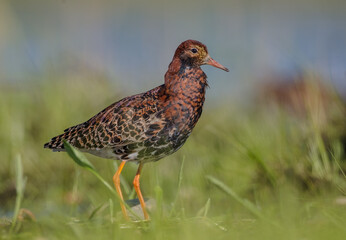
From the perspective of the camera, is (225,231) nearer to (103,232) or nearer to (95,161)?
(103,232)

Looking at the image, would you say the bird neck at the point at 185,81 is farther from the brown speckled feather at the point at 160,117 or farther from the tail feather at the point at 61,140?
the tail feather at the point at 61,140

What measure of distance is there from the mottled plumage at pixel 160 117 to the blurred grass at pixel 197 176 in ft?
0.81

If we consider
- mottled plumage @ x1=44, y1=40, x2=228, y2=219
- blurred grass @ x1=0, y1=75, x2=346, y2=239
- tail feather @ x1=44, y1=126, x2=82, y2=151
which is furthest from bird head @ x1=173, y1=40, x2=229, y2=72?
tail feather @ x1=44, y1=126, x2=82, y2=151

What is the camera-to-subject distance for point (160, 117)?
155 inches

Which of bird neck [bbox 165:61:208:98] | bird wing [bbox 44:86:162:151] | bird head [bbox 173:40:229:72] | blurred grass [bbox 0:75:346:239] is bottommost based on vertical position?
blurred grass [bbox 0:75:346:239]

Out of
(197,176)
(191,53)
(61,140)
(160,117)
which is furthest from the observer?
(197,176)

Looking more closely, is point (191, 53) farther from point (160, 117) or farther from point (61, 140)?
point (61, 140)

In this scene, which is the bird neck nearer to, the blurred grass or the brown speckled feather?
the brown speckled feather

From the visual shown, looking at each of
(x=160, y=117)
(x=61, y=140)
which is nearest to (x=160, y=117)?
(x=160, y=117)

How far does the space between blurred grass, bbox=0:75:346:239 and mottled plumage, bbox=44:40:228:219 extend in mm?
247

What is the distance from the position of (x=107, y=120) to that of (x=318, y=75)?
2.23 m

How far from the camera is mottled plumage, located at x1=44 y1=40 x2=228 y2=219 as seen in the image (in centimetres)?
392

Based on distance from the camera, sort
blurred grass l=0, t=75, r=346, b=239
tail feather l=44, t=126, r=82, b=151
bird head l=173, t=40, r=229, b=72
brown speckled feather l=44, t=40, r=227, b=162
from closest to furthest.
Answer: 1. blurred grass l=0, t=75, r=346, b=239
2. brown speckled feather l=44, t=40, r=227, b=162
3. bird head l=173, t=40, r=229, b=72
4. tail feather l=44, t=126, r=82, b=151

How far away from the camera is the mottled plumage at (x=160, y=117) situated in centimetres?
392
